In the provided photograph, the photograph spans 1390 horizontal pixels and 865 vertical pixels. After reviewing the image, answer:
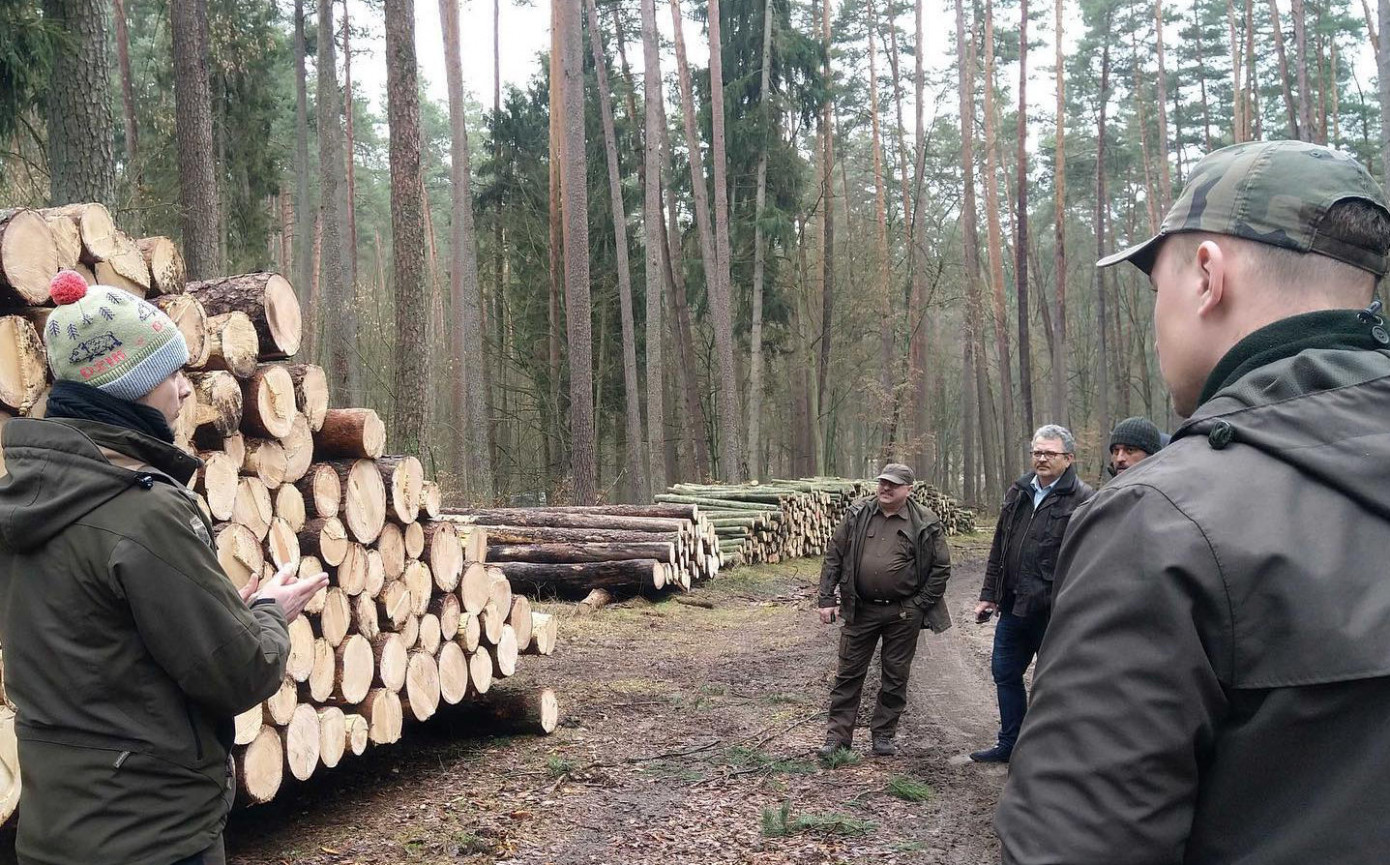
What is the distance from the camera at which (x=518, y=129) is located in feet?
86.9

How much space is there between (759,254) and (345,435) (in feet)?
68.0

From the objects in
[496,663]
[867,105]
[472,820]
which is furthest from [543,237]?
[472,820]

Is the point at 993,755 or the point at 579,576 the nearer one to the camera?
the point at 993,755

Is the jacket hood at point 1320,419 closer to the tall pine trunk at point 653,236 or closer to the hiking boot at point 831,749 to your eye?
the hiking boot at point 831,749

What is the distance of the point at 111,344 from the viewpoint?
2.61m

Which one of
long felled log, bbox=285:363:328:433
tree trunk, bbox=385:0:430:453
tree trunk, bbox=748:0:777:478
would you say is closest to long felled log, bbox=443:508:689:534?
tree trunk, bbox=385:0:430:453

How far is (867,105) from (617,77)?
10.7 metres

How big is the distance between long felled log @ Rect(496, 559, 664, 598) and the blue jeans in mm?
6629

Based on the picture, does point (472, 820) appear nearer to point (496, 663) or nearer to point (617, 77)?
point (496, 663)

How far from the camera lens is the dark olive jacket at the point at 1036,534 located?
6.69 m

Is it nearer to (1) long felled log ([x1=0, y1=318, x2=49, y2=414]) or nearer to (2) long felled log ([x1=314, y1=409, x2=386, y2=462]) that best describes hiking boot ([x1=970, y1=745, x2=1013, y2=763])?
(2) long felled log ([x1=314, y1=409, x2=386, y2=462])

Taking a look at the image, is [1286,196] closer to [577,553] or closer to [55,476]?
[55,476]

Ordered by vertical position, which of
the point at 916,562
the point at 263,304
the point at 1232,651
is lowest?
the point at 916,562

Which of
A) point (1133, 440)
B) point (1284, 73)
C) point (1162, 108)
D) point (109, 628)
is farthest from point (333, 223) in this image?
point (1162, 108)
